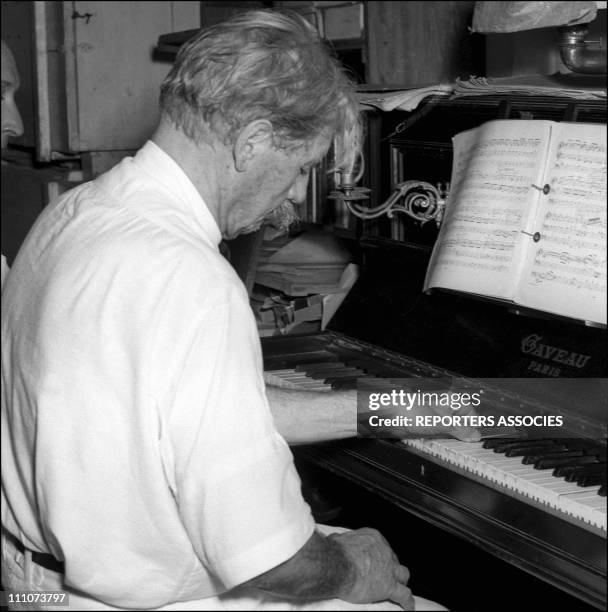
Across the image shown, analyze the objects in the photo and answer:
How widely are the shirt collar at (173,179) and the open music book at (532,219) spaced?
719 millimetres

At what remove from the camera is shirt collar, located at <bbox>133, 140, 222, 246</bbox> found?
4.79 feet

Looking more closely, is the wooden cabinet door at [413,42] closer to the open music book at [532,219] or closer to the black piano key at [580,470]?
the open music book at [532,219]

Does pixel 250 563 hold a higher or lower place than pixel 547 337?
lower

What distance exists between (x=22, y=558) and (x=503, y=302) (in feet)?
3.60

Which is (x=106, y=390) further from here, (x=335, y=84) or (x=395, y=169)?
(x=395, y=169)

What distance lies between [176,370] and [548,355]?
3.35 feet

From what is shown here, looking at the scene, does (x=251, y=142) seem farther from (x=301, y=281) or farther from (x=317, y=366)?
(x=301, y=281)

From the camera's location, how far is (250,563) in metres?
1.35

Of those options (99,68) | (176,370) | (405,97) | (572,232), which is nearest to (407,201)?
(405,97)

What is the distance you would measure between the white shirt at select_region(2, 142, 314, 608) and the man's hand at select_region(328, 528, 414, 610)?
218 mm

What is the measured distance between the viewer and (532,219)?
1858 mm

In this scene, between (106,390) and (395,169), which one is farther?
(395,169)

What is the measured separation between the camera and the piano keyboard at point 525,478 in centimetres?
155

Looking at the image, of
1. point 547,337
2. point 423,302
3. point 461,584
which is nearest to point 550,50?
point 423,302
